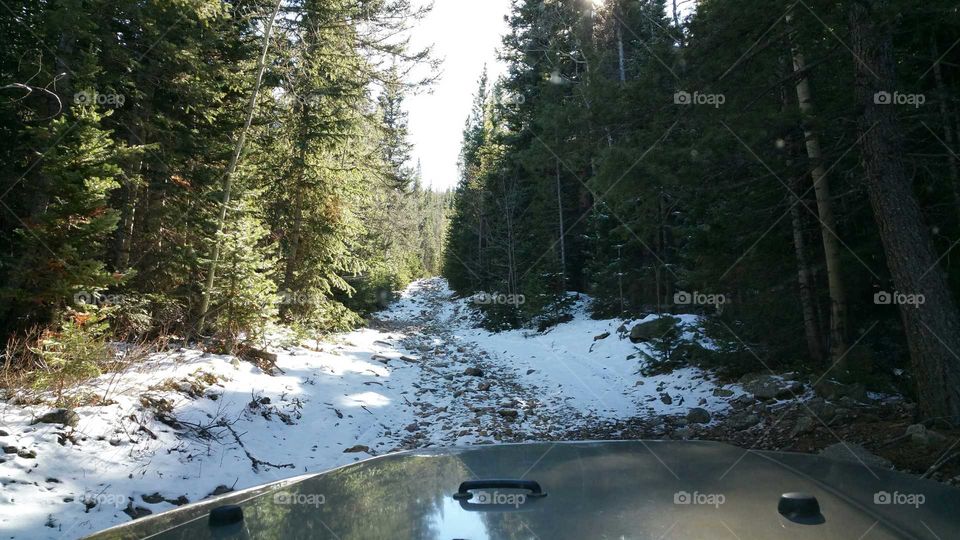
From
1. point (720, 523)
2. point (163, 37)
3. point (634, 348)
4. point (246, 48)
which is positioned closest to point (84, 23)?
point (163, 37)

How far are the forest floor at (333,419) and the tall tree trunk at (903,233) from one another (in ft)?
2.41

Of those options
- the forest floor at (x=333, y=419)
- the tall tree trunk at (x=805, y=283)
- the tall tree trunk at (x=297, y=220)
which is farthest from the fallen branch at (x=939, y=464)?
the tall tree trunk at (x=297, y=220)

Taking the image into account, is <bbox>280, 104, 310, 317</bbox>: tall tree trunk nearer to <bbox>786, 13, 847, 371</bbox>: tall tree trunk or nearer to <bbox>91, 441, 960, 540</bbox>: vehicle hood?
<bbox>786, 13, 847, 371</bbox>: tall tree trunk

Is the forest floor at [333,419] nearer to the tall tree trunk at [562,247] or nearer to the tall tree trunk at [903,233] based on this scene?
the tall tree trunk at [903,233]

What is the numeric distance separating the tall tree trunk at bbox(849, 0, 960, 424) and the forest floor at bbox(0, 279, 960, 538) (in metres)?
0.73

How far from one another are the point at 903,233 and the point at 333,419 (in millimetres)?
9028

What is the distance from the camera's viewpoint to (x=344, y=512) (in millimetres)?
2270

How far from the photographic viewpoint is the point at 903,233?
6.62m

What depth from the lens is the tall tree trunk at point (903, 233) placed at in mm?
6375

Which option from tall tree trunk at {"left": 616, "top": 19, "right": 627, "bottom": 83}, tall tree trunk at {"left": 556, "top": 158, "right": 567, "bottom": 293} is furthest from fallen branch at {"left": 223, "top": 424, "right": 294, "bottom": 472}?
tall tree trunk at {"left": 616, "top": 19, "right": 627, "bottom": 83}

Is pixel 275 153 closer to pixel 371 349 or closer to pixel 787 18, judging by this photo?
pixel 371 349

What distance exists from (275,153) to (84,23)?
702 cm

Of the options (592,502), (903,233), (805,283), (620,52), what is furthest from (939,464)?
(620,52)

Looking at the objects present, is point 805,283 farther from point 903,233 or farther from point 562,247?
point 562,247
